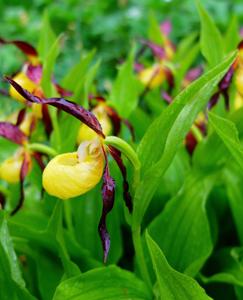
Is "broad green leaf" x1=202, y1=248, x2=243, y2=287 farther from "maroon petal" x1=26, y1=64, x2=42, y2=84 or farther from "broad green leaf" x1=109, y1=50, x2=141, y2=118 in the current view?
"maroon petal" x1=26, y1=64, x2=42, y2=84

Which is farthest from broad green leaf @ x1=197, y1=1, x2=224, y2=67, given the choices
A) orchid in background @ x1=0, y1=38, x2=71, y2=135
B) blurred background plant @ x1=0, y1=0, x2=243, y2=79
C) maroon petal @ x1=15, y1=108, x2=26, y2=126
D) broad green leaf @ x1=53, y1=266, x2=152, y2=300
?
blurred background plant @ x1=0, y1=0, x2=243, y2=79

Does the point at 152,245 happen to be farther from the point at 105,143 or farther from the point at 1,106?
the point at 1,106

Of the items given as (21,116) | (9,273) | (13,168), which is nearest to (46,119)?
(21,116)

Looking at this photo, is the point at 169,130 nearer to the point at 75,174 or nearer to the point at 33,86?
the point at 75,174

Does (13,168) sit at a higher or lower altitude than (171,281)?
higher

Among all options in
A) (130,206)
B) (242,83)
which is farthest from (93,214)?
(242,83)
